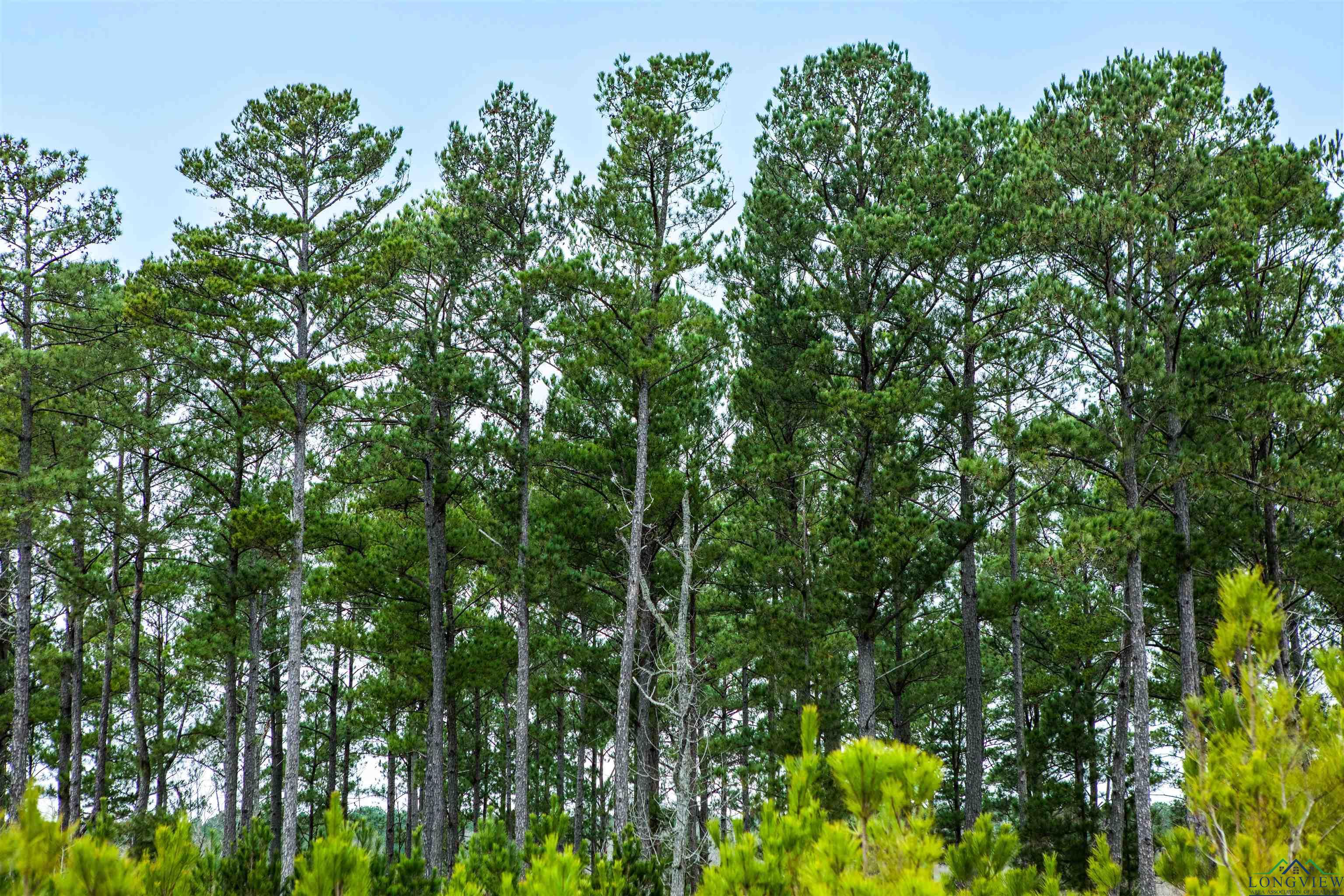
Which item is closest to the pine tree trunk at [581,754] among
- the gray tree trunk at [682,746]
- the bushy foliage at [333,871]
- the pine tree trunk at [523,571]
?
the pine tree trunk at [523,571]

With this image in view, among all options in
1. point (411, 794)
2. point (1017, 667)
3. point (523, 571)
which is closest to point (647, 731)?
point (523, 571)

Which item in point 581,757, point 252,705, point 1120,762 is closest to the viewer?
point 1120,762

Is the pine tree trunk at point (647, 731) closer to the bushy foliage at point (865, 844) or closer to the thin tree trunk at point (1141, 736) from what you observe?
the thin tree trunk at point (1141, 736)

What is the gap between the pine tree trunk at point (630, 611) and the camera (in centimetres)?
1263

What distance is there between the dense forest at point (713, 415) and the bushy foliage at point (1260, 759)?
23.1ft

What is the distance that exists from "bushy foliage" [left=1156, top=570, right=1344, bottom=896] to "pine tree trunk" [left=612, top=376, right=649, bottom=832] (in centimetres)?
976

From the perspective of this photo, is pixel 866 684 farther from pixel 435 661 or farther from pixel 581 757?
pixel 581 757

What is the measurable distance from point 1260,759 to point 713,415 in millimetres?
12653

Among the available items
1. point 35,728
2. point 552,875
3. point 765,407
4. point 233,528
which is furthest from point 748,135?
point 35,728

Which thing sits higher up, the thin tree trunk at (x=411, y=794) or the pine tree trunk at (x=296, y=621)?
the pine tree trunk at (x=296, y=621)

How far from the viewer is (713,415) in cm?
1516

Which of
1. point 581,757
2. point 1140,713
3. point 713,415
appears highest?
point 713,415

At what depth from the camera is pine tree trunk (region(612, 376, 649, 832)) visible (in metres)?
12.6

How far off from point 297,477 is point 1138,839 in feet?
40.7
